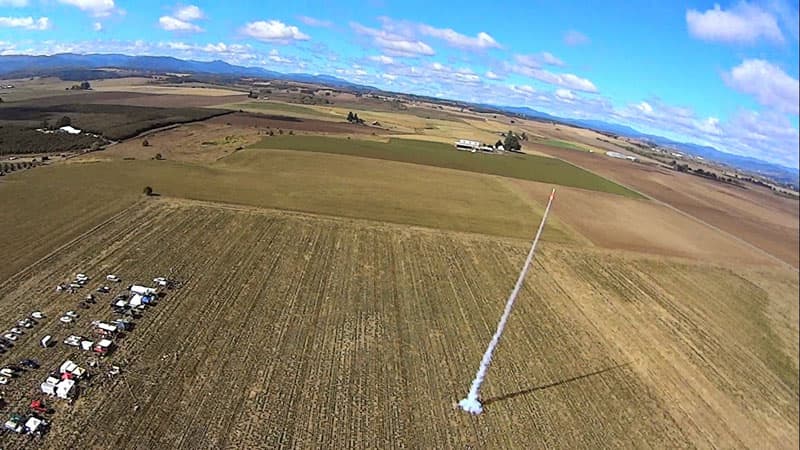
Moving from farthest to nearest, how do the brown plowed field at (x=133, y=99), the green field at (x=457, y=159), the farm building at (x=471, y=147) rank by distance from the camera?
the farm building at (x=471, y=147) < the green field at (x=457, y=159) < the brown plowed field at (x=133, y=99)

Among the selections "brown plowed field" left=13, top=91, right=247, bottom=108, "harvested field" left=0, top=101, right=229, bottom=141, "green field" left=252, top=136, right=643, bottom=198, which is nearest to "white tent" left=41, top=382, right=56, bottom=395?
"harvested field" left=0, top=101, right=229, bottom=141

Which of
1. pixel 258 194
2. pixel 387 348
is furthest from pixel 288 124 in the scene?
pixel 387 348

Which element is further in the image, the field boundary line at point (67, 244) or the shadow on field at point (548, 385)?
the field boundary line at point (67, 244)

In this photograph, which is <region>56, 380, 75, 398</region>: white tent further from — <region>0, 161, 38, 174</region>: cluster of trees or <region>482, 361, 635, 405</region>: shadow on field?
<region>0, 161, 38, 174</region>: cluster of trees

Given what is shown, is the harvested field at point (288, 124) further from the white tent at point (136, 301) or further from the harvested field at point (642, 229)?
the white tent at point (136, 301)

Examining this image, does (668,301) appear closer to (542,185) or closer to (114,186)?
(542,185)

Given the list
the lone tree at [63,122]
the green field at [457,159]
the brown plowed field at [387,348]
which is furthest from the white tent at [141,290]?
the green field at [457,159]
